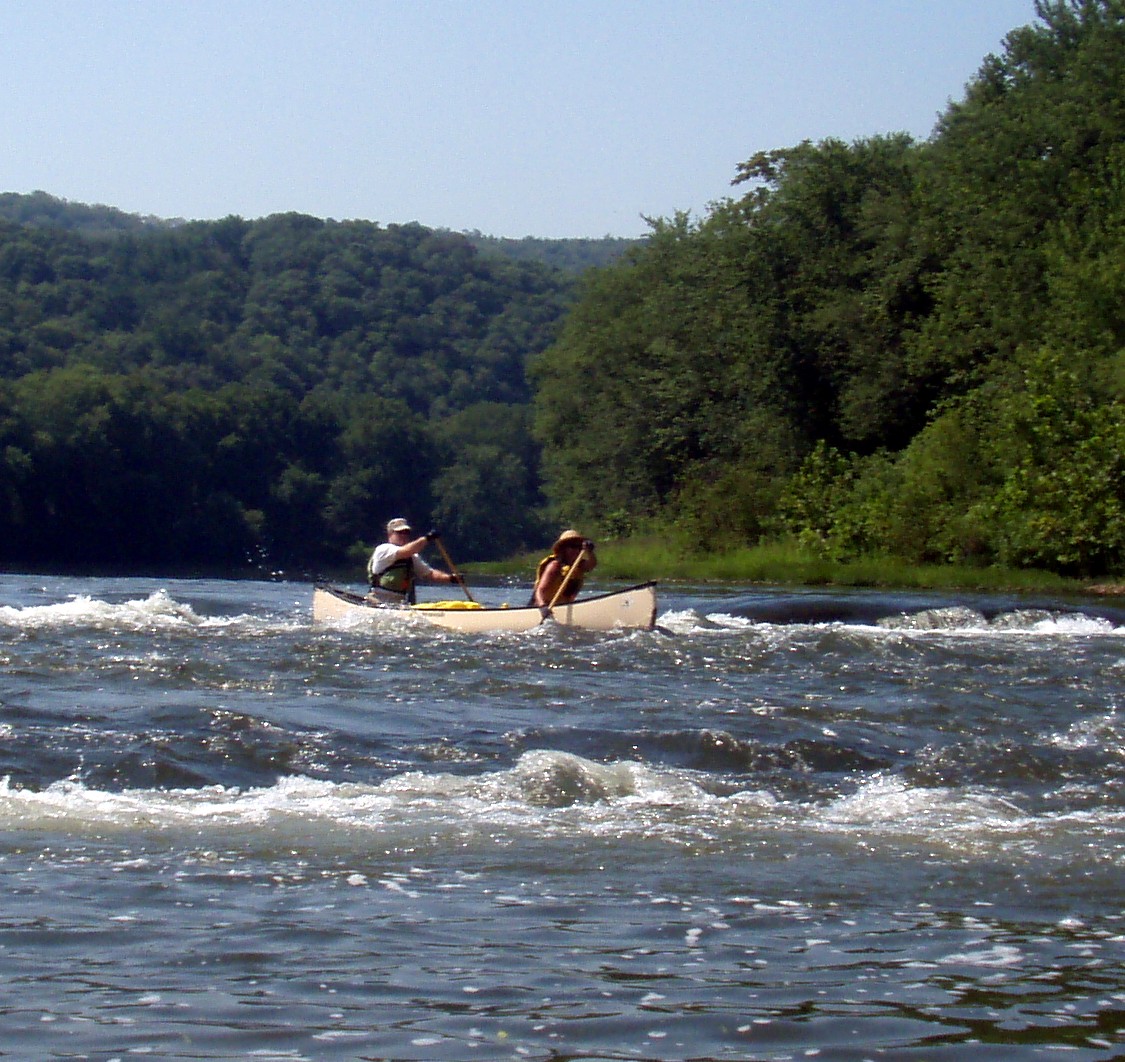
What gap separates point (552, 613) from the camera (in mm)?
17984

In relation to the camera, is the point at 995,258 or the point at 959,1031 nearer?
the point at 959,1031

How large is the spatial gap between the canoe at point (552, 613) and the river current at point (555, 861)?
3.14 metres

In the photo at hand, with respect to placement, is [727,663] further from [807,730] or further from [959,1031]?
[959,1031]

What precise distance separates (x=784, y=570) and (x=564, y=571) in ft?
50.8

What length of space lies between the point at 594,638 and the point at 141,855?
34.7 ft

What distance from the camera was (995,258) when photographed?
118 ft

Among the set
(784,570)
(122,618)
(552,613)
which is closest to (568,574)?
(552,613)

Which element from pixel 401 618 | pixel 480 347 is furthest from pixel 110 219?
pixel 401 618

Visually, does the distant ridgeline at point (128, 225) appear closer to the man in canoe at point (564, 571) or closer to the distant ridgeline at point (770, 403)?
the distant ridgeline at point (770, 403)

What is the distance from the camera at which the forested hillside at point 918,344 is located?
103ft

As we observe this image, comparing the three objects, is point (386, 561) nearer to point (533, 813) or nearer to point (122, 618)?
point (122, 618)

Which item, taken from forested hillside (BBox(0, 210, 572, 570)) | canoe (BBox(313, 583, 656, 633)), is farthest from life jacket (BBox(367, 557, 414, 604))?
forested hillside (BBox(0, 210, 572, 570))

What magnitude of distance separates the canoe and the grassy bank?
12844 mm

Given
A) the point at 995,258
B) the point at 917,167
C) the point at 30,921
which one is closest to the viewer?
the point at 30,921
